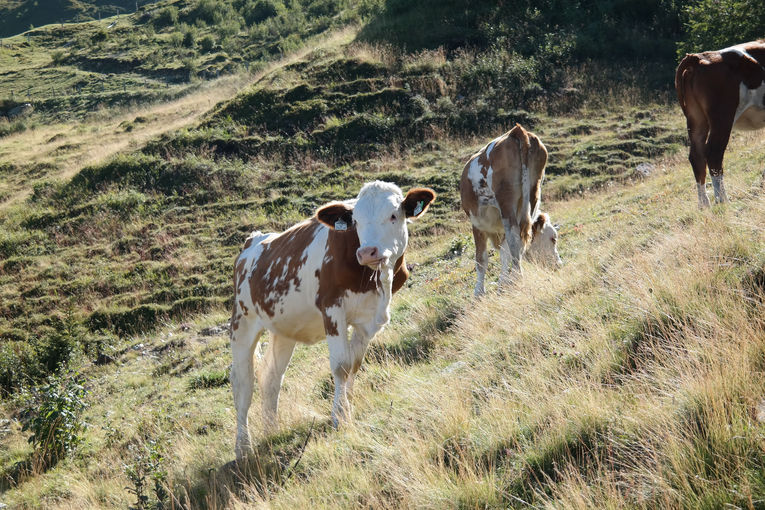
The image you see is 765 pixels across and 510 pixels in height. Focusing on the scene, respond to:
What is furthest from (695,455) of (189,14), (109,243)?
Answer: (189,14)

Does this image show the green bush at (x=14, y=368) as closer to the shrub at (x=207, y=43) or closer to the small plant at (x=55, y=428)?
the small plant at (x=55, y=428)

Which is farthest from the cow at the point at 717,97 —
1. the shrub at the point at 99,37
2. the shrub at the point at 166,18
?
the shrub at the point at 166,18

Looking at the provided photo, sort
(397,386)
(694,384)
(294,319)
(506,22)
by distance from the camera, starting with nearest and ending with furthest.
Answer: (694,384) < (397,386) < (294,319) < (506,22)

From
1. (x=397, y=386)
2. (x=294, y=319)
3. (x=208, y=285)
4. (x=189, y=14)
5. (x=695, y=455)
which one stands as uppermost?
(x=189, y=14)

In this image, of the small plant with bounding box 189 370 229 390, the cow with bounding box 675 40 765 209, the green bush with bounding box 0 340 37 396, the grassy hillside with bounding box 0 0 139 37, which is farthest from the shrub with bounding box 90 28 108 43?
the cow with bounding box 675 40 765 209

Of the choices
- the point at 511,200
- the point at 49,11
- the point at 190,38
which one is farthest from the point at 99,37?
the point at 511,200

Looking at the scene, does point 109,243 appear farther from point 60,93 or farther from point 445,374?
point 60,93

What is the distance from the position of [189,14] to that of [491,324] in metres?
63.5

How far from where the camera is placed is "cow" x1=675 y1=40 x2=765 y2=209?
841cm

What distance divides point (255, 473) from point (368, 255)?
2.43 meters

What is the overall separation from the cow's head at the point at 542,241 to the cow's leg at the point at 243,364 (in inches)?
191

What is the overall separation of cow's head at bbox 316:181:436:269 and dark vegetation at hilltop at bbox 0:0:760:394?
986 centimetres

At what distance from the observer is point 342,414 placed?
580 cm

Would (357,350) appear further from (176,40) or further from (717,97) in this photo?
(176,40)
